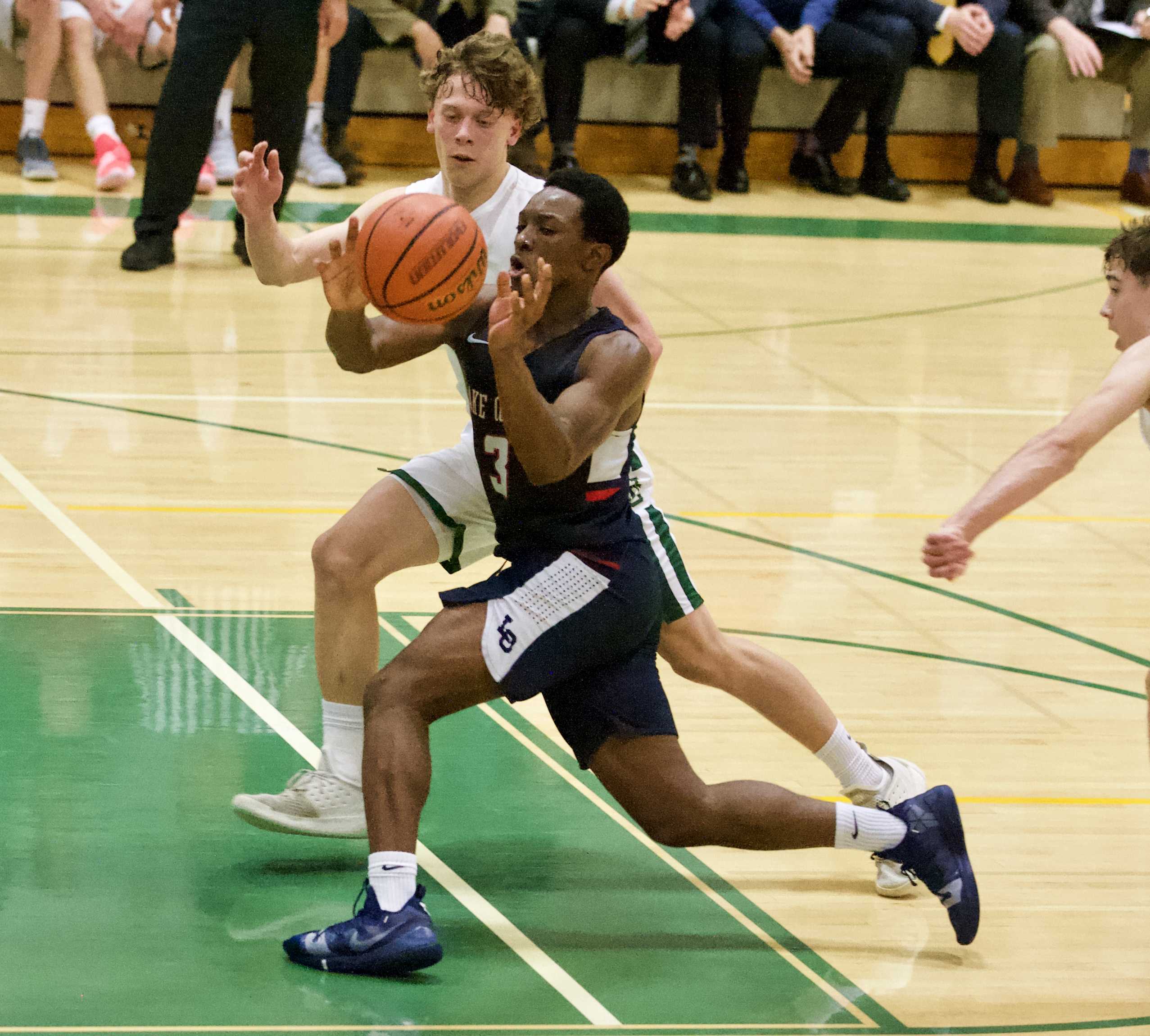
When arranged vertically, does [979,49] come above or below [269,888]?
above

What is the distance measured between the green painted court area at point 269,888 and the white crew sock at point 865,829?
9.4 inches

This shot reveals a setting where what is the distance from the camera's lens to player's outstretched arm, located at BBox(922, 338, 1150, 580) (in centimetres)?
331

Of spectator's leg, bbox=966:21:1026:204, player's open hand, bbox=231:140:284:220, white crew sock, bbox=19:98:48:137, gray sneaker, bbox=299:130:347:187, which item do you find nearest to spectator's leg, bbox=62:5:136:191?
white crew sock, bbox=19:98:48:137

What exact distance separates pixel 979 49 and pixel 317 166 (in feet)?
14.6

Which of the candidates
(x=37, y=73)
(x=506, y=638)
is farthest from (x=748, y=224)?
(x=506, y=638)

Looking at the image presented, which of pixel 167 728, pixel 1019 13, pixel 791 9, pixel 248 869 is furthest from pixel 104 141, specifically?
pixel 248 869

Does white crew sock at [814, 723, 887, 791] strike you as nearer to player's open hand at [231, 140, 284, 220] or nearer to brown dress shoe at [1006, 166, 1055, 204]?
player's open hand at [231, 140, 284, 220]

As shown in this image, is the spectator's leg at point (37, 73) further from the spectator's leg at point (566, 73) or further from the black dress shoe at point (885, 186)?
the black dress shoe at point (885, 186)

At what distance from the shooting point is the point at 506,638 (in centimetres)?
342

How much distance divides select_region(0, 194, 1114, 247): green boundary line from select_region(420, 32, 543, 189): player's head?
256 inches

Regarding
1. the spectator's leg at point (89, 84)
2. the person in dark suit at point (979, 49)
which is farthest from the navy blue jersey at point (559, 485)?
the person in dark suit at point (979, 49)

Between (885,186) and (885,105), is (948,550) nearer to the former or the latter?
(885,105)

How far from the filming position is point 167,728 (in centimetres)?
453

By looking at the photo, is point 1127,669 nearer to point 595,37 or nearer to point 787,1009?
point 787,1009
